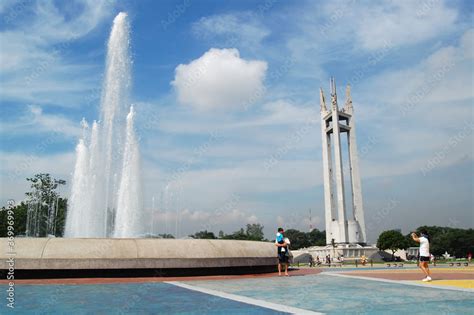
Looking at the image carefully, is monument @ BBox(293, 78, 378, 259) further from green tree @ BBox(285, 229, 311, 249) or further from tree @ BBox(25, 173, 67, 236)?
green tree @ BBox(285, 229, 311, 249)

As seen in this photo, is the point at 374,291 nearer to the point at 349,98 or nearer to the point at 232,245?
the point at 232,245

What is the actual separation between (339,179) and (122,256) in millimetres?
56249

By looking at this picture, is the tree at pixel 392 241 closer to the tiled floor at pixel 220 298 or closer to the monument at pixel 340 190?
the monument at pixel 340 190

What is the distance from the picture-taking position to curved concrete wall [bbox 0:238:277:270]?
11117 millimetres

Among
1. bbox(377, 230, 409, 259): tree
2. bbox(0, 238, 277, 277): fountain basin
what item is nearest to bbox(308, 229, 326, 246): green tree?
bbox(377, 230, 409, 259): tree

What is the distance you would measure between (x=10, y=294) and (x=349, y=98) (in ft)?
228

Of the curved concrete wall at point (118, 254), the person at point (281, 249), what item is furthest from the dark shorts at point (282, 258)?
the curved concrete wall at point (118, 254)

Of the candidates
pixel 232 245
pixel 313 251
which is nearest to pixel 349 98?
pixel 313 251

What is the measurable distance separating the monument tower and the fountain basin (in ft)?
169

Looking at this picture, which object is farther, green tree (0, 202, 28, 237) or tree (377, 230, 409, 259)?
tree (377, 230, 409, 259)

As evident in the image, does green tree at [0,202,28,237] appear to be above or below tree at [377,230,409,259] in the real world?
above

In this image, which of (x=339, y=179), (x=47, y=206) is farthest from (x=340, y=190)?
(x=47, y=206)

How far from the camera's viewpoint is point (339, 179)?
212ft

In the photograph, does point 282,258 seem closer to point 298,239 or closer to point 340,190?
point 340,190
